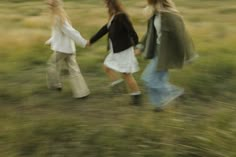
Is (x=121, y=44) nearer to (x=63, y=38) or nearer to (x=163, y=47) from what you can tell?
(x=163, y=47)

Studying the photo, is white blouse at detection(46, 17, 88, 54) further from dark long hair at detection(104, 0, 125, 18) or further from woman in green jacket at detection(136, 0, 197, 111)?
woman in green jacket at detection(136, 0, 197, 111)

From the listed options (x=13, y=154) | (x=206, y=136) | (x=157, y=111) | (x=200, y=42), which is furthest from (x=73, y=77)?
(x=200, y=42)

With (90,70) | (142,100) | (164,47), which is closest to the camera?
(164,47)

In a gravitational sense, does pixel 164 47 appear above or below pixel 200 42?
above

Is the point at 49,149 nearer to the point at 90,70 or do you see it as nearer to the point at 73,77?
the point at 73,77

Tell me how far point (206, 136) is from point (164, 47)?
1.37 m

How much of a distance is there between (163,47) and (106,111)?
Answer: 3.76 feet

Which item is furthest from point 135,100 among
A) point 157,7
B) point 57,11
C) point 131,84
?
point 57,11

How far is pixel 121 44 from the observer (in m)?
7.37

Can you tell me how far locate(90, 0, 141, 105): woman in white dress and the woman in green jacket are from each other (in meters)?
0.23

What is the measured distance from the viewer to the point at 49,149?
6.18 metres

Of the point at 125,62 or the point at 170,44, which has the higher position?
the point at 170,44

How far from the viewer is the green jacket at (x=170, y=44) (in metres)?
6.74

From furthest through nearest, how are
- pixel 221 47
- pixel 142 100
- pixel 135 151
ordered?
pixel 221 47
pixel 142 100
pixel 135 151
